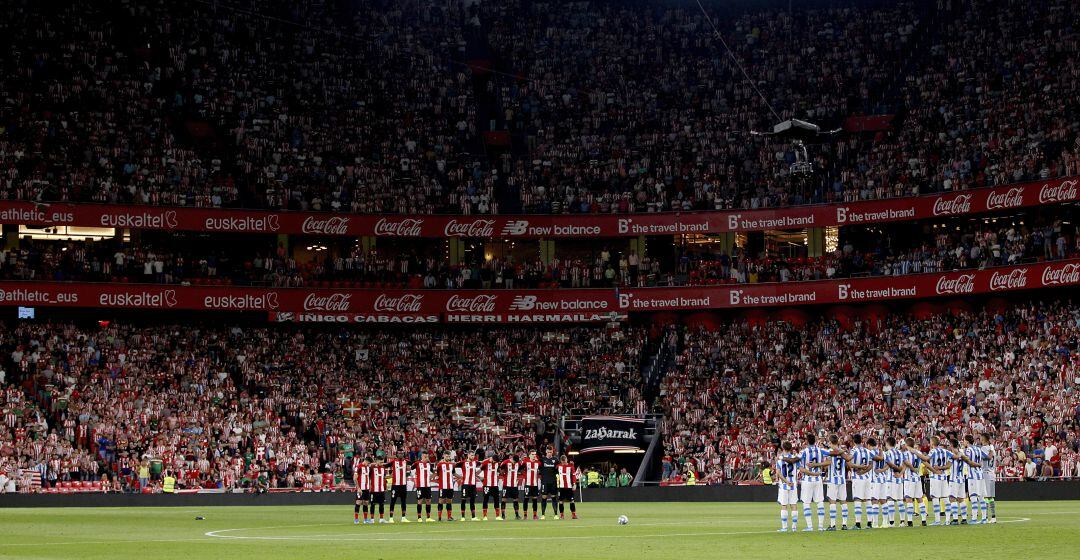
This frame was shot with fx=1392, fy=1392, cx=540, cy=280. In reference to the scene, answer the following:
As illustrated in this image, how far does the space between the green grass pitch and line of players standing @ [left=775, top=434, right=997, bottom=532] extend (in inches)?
28.9

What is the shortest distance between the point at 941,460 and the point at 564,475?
999 cm

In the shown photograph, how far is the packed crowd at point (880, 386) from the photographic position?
49406 mm

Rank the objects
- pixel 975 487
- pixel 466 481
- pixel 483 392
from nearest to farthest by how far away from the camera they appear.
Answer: pixel 975 487
pixel 466 481
pixel 483 392

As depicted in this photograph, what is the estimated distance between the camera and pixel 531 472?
116ft

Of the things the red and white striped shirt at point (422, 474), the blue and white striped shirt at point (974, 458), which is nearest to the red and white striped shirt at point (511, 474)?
the red and white striped shirt at point (422, 474)

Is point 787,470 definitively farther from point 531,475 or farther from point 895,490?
point 531,475

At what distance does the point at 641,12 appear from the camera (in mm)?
74750

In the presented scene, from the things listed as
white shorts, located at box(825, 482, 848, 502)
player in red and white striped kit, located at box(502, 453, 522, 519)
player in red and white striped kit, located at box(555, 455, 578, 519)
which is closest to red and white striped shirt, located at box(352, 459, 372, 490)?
player in red and white striped kit, located at box(502, 453, 522, 519)

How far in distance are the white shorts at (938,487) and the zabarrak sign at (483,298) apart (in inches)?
1223

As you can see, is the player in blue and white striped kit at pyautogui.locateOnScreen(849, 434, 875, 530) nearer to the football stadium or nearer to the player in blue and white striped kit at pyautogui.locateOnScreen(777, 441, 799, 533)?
the player in blue and white striped kit at pyautogui.locateOnScreen(777, 441, 799, 533)

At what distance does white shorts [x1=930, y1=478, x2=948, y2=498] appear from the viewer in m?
28.6

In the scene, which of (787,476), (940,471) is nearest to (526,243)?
(940,471)

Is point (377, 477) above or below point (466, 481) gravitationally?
above

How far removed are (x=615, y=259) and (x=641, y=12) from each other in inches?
565
